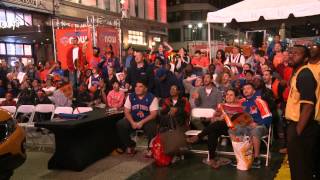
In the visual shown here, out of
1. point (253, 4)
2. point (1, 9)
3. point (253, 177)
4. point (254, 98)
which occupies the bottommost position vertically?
point (253, 177)

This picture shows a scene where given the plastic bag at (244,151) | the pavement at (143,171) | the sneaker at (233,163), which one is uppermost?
the plastic bag at (244,151)

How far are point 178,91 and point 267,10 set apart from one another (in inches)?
143

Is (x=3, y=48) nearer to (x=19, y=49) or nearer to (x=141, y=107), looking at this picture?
(x=19, y=49)

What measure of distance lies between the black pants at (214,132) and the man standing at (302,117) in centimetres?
234

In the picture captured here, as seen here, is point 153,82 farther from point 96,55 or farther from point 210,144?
point 96,55

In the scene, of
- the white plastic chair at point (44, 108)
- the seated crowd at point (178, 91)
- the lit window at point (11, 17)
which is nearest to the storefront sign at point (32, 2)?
the lit window at point (11, 17)

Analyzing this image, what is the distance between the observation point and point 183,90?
8.89 metres

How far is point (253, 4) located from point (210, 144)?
5.42 meters

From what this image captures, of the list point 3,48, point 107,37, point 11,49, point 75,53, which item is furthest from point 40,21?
point 75,53

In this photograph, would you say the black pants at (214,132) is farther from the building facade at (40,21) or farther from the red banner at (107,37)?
the building facade at (40,21)

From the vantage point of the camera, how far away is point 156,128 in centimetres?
701

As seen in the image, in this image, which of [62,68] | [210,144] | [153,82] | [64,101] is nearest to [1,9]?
[62,68]

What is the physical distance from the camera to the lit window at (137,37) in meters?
35.2

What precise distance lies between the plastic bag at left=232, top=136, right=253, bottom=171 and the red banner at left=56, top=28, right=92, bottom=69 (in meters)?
8.02
